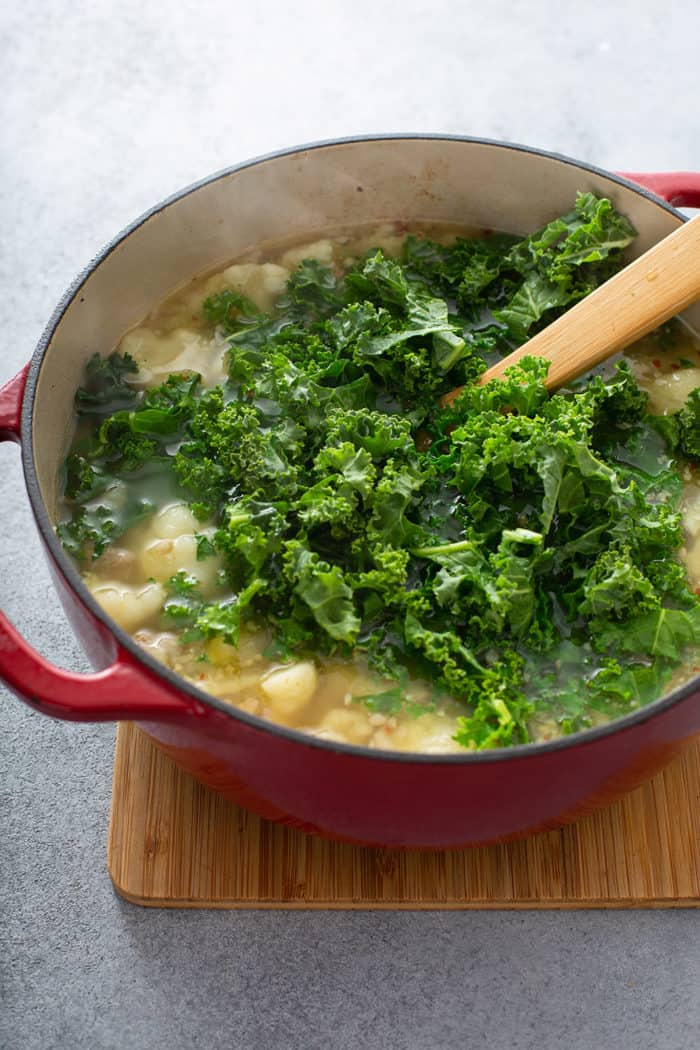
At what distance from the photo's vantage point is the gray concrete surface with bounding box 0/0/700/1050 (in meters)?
2.70

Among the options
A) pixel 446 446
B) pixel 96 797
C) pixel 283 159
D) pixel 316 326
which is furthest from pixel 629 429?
pixel 96 797

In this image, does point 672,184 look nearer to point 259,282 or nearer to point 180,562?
point 259,282

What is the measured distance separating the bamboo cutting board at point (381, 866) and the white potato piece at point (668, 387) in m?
0.89

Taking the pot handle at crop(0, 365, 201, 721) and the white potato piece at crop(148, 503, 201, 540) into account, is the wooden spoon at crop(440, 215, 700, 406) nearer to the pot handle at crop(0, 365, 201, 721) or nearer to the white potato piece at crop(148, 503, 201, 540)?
the white potato piece at crop(148, 503, 201, 540)

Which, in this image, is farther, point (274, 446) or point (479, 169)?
point (479, 169)

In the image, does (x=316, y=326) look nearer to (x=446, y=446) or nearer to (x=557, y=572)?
(x=446, y=446)

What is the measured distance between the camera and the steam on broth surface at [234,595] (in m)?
2.48

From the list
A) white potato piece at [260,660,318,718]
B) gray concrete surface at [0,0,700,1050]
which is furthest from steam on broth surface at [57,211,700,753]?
gray concrete surface at [0,0,700,1050]

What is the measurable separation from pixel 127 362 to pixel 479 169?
3.13ft

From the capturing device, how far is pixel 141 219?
287 cm

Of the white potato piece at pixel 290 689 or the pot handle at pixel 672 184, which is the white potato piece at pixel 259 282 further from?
the white potato piece at pixel 290 689

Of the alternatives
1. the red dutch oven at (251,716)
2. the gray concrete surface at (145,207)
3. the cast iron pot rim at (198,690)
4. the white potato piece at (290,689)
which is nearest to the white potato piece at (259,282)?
the red dutch oven at (251,716)

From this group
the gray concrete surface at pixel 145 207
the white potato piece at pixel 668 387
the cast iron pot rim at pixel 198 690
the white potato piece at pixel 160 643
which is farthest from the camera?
the white potato piece at pixel 668 387

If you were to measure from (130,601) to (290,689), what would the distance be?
40cm
